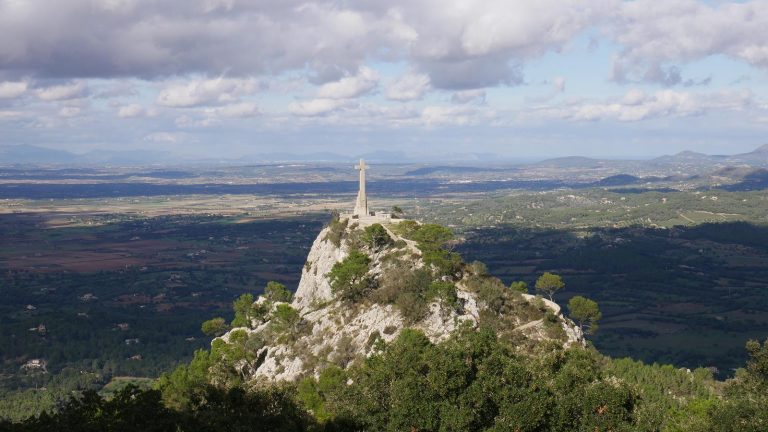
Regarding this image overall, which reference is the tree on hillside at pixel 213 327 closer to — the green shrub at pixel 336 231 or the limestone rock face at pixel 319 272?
the limestone rock face at pixel 319 272

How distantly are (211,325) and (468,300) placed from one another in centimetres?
3875

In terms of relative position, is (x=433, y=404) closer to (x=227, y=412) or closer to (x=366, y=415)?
(x=366, y=415)

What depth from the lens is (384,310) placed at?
65.2 metres

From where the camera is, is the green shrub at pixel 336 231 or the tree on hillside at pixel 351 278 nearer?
the tree on hillside at pixel 351 278

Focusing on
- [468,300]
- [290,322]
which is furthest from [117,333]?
[468,300]

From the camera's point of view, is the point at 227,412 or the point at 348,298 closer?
the point at 227,412

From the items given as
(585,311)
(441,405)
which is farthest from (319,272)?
(441,405)

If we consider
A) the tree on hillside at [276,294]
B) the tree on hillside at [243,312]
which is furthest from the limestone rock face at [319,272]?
the tree on hillside at [243,312]

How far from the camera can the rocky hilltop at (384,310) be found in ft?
206

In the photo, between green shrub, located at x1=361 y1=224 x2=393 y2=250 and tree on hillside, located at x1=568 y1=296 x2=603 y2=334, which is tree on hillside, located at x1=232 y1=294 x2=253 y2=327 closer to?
green shrub, located at x1=361 y1=224 x2=393 y2=250

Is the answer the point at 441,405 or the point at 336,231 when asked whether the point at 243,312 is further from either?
the point at 441,405

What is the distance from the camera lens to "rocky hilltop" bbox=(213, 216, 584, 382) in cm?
6275

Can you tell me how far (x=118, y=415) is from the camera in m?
33.6

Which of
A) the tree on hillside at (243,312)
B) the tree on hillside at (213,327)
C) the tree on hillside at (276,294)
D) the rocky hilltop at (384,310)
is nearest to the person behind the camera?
the rocky hilltop at (384,310)
